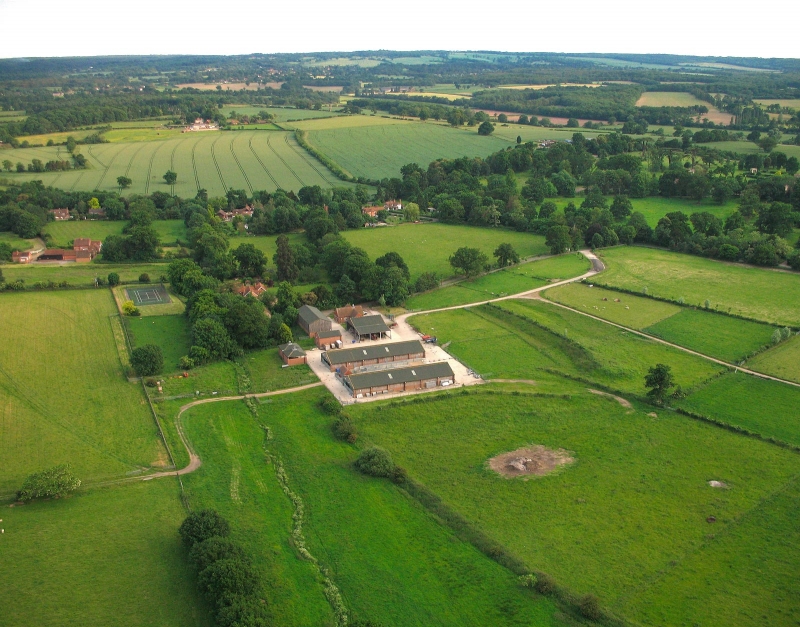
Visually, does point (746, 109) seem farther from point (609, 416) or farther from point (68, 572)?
point (68, 572)

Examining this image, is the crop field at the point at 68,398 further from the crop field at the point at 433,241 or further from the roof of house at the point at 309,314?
the crop field at the point at 433,241

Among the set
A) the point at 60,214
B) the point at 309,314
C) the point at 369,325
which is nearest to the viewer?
the point at 369,325

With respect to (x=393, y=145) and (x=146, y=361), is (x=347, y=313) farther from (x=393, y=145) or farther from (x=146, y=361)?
(x=393, y=145)

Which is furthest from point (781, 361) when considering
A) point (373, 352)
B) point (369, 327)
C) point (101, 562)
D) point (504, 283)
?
point (101, 562)

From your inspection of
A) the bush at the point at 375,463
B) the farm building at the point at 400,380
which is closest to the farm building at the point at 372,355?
the farm building at the point at 400,380

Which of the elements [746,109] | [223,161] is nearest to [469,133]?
[223,161]
